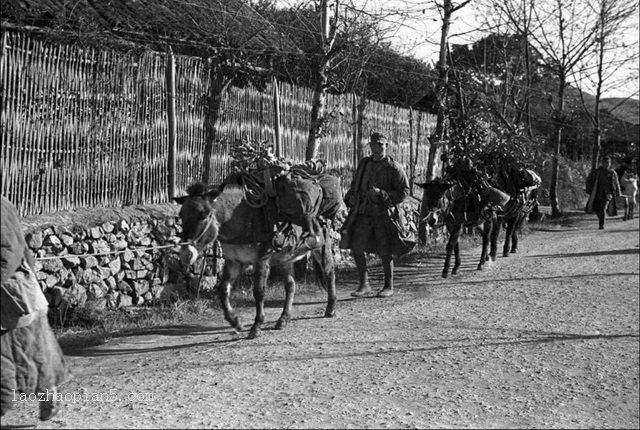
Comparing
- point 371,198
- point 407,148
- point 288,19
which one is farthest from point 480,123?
point 371,198

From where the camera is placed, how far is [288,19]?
16.3 meters

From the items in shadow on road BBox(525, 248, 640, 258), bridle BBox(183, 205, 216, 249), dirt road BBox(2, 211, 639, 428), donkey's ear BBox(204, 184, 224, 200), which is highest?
donkey's ear BBox(204, 184, 224, 200)

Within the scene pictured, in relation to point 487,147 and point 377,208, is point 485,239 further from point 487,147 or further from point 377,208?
point 377,208

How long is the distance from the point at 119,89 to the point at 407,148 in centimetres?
911

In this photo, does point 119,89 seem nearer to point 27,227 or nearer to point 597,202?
point 27,227

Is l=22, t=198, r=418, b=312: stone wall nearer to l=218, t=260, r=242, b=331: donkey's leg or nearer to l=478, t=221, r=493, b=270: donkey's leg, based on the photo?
l=218, t=260, r=242, b=331: donkey's leg

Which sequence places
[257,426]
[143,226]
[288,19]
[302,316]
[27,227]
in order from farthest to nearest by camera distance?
1. [288,19]
2. [143,226]
3. [302,316]
4. [27,227]
5. [257,426]

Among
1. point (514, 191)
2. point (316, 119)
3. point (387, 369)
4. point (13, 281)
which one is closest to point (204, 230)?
point (387, 369)

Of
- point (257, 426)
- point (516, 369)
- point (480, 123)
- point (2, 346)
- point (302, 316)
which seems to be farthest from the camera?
point (480, 123)

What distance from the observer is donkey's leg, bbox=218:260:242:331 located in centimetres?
798

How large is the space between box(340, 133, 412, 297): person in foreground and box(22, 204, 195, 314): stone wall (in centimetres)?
237

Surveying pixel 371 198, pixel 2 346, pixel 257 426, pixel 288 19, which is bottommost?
pixel 257 426

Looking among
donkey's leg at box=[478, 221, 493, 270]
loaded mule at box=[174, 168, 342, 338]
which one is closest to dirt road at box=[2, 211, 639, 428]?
loaded mule at box=[174, 168, 342, 338]

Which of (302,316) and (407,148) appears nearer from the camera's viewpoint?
(302,316)
